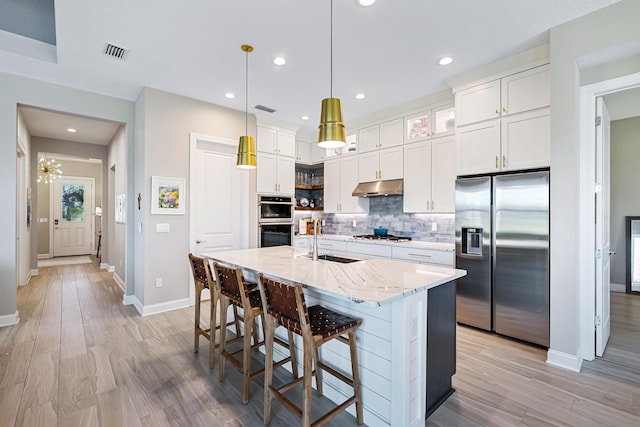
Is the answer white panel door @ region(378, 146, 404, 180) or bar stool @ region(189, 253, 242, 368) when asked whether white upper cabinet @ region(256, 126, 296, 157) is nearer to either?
white panel door @ region(378, 146, 404, 180)

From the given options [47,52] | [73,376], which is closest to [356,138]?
[47,52]

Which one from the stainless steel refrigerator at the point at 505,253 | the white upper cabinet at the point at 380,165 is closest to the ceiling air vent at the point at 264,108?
the white upper cabinet at the point at 380,165

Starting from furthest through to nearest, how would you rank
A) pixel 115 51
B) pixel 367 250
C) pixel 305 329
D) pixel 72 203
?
pixel 72 203 < pixel 367 250 < pixel 115 51 < pixel 305 329

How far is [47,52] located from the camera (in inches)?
128

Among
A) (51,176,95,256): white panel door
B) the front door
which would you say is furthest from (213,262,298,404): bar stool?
(51,176,95,256): white panel door

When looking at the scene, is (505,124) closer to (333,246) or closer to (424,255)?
(424,255)

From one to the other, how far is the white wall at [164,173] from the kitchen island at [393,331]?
243 centimetres

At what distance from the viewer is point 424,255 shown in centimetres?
385

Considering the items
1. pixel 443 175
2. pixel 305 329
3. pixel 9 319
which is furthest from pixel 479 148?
pixel 9 319

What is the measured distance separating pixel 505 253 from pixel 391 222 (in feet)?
6.62

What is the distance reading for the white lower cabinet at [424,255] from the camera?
3.63 meters

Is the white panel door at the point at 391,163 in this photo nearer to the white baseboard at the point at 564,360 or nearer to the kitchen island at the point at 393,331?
the kitchen island at the point at 393,331

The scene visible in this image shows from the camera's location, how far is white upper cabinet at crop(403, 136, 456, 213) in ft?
12.9

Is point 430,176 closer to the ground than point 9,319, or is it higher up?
higher up
